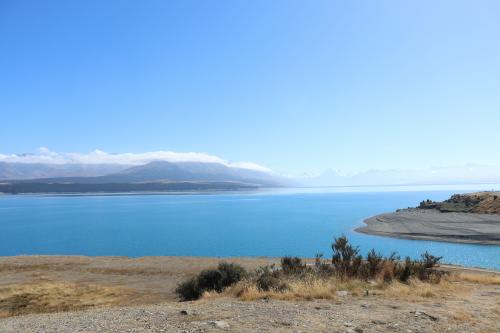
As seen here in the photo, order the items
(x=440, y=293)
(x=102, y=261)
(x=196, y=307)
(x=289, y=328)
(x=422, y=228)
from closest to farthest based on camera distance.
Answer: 1. (x=289, y=328)
2. (x=196, y=307)
3. (x=440, y=293)
4. (x=102, y=261)
5. (x=422, y=228)

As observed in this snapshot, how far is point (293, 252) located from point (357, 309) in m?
43.3

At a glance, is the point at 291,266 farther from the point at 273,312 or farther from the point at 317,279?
the point at 273,312

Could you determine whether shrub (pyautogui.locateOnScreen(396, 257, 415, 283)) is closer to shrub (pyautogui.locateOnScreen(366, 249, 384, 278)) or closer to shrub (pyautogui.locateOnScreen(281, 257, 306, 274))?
shrub (pyautogui.locateOnScreen(366, 249, 384, 278))

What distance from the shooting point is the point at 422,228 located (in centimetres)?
7231

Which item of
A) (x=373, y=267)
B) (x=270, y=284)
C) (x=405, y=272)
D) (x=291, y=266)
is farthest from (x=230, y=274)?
(x=405, y=272)

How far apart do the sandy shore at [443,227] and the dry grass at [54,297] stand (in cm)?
5425

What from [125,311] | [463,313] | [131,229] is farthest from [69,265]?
[131,229]

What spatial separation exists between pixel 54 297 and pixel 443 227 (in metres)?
67.5

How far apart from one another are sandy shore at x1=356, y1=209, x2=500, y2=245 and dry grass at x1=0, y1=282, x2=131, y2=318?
54.3 metres

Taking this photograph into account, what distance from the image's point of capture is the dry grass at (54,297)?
1744cm

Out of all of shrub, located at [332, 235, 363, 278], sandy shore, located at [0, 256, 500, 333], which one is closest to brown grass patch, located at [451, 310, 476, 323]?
sandy shore, located at [0, 256, 500, 333]

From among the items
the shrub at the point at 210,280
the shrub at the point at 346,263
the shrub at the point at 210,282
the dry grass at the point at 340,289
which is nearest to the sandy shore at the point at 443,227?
the shrub at the point at 346,263

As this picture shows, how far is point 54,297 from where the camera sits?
19094mm

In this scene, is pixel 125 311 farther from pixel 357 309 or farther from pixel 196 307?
pixel 357 309
